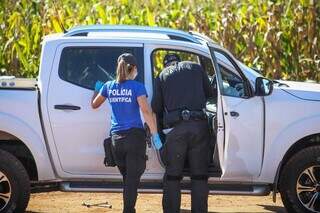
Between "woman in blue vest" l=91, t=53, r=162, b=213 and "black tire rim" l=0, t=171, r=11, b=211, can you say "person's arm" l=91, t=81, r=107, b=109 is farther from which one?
"black tire rim" l=0, t=171, r=11, b=211

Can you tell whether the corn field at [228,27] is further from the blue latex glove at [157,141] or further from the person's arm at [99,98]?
the blue latex glove at [157,141]

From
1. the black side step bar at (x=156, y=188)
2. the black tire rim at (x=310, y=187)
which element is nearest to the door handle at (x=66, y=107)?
the black side step bar at (x=156, y=188)

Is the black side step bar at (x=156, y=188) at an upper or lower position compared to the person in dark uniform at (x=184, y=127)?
lower

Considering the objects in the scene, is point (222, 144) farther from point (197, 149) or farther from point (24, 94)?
point (24, 94)

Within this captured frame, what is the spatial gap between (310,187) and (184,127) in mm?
1502

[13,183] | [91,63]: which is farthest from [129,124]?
[13,183]

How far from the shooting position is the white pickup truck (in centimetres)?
808

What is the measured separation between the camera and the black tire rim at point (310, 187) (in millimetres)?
8227

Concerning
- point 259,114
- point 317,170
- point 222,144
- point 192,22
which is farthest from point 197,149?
point 192,22

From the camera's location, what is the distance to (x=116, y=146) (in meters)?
7.75

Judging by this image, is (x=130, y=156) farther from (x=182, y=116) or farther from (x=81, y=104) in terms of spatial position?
(x=81, y=104)

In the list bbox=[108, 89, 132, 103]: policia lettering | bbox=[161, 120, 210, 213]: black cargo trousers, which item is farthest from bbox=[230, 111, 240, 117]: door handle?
bbox=[108, 89, 132, 103]: policia lettering

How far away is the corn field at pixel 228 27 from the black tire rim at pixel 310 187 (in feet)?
15.1

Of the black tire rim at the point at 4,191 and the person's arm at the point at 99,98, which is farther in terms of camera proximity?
the black tire rim at the point at 4,191
